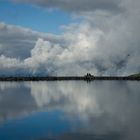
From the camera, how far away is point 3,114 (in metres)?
76.1

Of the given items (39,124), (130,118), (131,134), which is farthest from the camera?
(130,118)

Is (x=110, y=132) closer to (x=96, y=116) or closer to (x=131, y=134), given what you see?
(x=131, y=134)

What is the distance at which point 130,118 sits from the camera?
225ft

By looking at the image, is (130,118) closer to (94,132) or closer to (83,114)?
(83,114)

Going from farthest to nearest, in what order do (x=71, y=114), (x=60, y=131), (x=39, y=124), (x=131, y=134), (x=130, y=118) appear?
(x=71, y=114)
(x=130, y=118)
(x=39, y=124)
(x=60, y=131)
(x=131, y=134)

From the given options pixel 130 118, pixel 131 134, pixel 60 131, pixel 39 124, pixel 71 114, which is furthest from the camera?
pixel 71 114

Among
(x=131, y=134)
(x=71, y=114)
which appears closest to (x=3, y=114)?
(x=71, y=114)

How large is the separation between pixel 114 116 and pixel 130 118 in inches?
151

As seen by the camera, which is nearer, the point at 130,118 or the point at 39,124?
the point at 39,124

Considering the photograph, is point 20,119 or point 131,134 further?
point 20,119

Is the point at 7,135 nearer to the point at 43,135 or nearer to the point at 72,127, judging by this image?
the point at 43,135

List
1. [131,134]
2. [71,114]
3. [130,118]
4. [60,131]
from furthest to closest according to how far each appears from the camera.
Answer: [71,114] < [130,118] < [60,131] < [131,134]

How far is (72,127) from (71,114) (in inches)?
679

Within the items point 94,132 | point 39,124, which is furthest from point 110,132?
point 39,124
